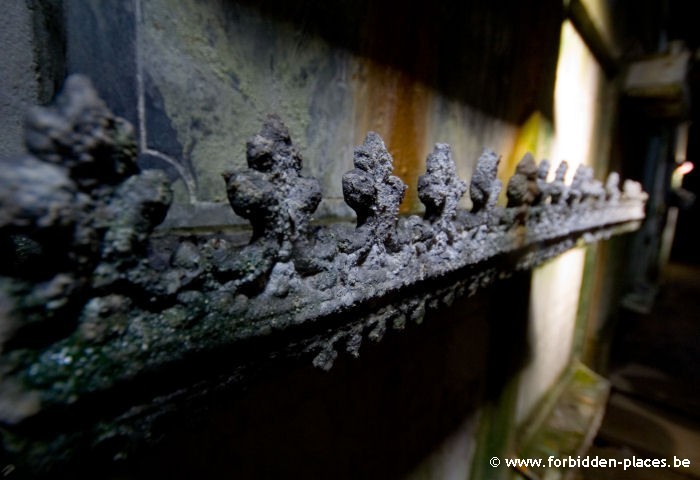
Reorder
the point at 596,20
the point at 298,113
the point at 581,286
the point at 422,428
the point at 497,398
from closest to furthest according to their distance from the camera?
the point at 298,113 < the point at 422,428 < the point at 497,398 < the point at 596,20 < the point at 581,286

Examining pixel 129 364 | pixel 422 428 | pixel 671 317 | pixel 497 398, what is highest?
pixel 129 364

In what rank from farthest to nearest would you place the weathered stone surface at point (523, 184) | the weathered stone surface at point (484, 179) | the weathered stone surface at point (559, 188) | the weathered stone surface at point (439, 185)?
the weathered stone surface at point (559, 188) < the weathered stone surface at point (523, 184) < the weathered stone surface at point (484, 179) < the weathered stone surface at point (439, 185)

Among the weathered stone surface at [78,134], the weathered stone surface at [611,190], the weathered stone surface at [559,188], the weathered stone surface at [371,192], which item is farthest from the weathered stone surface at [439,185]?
the weathered stone surface at [611,190]

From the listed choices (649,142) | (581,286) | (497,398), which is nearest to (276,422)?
(497,398)

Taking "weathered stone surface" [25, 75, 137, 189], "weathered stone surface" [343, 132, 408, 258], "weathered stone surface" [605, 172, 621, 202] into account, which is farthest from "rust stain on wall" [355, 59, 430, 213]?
"weathered stone surface" [605, 172, 621, 202]

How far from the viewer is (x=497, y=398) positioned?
2.38 metres

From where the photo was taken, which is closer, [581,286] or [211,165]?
Answer: [211,165]

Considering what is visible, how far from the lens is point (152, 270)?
Result: 0.44 m

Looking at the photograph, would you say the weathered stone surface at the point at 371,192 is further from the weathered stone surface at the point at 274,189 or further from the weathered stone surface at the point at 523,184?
the weathered stone surface at the point at 523,184

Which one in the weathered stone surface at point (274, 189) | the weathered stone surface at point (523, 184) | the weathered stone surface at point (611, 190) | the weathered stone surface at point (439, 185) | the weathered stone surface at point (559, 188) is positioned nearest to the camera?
the weathered stone surface at point (274, 189)

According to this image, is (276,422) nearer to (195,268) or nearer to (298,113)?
(195,268)

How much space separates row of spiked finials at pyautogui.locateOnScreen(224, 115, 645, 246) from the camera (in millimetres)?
537

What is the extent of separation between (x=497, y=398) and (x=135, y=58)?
104 inches

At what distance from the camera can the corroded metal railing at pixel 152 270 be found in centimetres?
36
